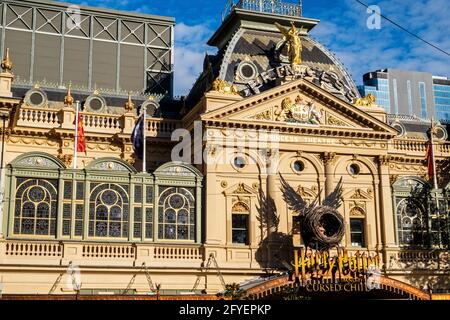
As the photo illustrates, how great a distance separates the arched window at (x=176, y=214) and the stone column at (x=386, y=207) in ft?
→ 41.8

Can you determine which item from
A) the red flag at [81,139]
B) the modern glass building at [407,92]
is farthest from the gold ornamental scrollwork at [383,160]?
the modern glass building at [407,92]

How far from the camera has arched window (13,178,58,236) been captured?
124 ft

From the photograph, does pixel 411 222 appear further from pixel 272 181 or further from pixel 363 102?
pixel 272 181

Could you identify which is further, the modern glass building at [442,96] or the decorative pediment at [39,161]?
the modern glass building at [442,96]

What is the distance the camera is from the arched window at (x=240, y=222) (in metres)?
42.2

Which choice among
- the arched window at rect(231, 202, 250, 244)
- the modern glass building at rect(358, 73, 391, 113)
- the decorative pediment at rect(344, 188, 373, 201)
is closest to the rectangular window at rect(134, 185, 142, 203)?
the arched window at rect(231, 202, 250, 244)

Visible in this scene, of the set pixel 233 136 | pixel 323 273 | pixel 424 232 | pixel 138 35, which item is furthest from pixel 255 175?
pixel 138 35

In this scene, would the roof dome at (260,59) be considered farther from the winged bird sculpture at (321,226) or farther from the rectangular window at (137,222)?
the rectangular window at (137,222)

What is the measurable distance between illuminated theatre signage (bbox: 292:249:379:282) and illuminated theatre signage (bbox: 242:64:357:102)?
11869 millimetres

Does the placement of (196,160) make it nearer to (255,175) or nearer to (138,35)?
(255,175)
